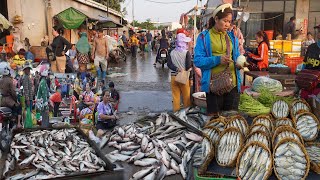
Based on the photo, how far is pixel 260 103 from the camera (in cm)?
560

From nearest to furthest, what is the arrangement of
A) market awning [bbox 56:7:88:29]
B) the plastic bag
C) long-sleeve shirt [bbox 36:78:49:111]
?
the plastic bag → long-sleeve shirt [bbox 36:78:49:111] → market awning [bbox 56:7:88:29]

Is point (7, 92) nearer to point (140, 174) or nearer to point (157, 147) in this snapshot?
point (157, 147)

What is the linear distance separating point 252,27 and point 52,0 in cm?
1062

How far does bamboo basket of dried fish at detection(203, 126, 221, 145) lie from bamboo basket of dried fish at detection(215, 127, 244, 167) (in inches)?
3.9

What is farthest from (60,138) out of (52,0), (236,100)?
(52,0)

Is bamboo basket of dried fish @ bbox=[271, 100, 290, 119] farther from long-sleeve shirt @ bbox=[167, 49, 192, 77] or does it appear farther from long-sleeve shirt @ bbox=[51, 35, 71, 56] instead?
long-sleeve shirt @ bbox=[51, 35, 71, 56]

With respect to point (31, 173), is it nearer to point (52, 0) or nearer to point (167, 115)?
point (167, 115)

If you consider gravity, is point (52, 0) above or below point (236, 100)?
above

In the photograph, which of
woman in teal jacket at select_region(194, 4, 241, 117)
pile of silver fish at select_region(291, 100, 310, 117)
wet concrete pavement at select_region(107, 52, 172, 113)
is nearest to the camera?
pile of silver fish at select_region(291, 100, 310, 117)

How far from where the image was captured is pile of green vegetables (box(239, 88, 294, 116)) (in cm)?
479

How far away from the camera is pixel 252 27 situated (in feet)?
59.3

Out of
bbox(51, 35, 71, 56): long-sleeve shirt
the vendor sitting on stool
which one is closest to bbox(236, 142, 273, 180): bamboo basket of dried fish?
the vendor sitting on stool

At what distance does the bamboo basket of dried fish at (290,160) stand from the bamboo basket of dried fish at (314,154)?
4.8 inches

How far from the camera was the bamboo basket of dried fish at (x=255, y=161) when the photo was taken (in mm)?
2906
